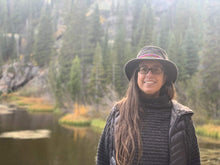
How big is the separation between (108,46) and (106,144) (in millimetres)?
35903

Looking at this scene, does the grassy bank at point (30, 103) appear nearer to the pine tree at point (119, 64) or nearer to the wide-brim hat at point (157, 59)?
the pine tree at point (119, 64)

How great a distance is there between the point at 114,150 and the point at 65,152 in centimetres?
1193

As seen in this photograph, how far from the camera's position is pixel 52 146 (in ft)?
48.7

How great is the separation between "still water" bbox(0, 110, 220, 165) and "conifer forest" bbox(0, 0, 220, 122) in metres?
5.18

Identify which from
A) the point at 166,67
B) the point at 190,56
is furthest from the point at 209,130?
the point at 166,67

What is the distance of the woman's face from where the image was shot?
2338 mm

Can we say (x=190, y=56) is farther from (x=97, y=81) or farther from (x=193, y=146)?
(x=193, y=146)

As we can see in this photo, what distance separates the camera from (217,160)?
10.5 m

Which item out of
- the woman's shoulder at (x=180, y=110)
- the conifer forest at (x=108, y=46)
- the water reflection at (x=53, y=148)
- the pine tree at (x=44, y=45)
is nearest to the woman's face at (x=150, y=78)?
the woman's shoulder at (x=180, y=110)

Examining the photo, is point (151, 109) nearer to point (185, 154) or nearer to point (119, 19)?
point (185, 154)

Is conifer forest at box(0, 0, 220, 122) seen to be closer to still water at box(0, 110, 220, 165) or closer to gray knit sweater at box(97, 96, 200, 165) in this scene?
still water at box(0, 110, 220, 165)

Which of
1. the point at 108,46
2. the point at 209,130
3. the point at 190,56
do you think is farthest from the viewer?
the point at 108,46

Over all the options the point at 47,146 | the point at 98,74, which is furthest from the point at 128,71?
the point at 98,74

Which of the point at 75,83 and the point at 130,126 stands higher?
the point at 130,126
